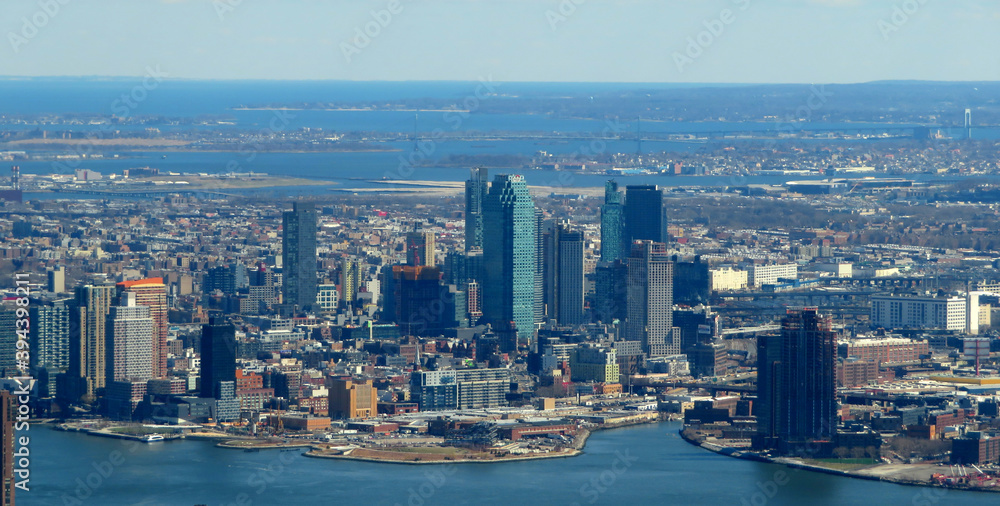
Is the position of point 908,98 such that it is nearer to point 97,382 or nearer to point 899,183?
point 899,183

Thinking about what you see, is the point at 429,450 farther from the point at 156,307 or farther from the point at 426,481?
the point at 156,307

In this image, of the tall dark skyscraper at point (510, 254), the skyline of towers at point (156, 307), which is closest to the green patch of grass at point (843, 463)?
the skyline of towers at point (156, 307)

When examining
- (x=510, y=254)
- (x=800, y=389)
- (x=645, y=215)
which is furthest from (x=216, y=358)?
(x=645, y=215)

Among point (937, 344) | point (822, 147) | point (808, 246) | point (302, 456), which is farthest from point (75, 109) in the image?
point (302, 456)

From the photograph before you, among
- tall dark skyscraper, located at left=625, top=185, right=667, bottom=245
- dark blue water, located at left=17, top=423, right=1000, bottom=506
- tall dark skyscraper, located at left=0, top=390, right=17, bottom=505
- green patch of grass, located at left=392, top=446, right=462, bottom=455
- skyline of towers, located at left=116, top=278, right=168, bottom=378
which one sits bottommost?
dark blue water, located at left=17, top=423, right=1000, bottom=506

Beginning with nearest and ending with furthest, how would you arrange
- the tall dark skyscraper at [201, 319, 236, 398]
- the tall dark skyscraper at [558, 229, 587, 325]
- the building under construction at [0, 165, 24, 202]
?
the tall dark skyscraper at [201, 319, 236, 398], the tall dark skyscraper at [558, 229, 587, 325], the building under construction at [0, 165, 24, 202]

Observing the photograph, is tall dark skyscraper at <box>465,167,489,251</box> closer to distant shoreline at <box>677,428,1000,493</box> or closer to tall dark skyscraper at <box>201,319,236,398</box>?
tall dark skyscraper at <box>201,319,236,398</box>

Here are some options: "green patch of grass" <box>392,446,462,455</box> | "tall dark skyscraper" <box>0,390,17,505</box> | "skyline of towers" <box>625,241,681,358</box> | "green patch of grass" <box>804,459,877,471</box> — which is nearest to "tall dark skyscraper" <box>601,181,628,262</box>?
"skyline of towers" <box>625,241,681,358</box>
